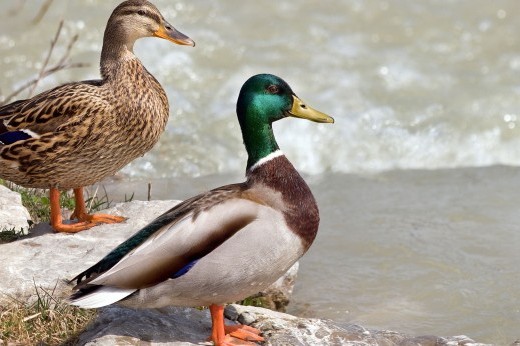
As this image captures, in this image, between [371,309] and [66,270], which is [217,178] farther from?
[66,270]

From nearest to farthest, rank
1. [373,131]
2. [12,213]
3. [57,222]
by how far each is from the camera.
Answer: [57,222] → [12,213] → [373,131]

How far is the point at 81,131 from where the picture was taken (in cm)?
538

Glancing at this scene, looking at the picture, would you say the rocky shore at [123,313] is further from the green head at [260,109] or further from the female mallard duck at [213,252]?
the green head at [260,109]

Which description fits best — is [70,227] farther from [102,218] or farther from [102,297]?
[102,297]

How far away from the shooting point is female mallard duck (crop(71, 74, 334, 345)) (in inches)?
162

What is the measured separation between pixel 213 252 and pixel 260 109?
747 mm

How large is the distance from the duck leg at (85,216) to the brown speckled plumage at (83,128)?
0.14 meters

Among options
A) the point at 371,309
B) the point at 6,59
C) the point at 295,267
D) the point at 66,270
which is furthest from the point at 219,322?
the point at 6,59

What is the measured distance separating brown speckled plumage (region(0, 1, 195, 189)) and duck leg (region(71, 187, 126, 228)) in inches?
5.4

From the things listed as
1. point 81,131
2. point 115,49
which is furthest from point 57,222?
point 115,49

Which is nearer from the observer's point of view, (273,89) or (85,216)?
(273,89)

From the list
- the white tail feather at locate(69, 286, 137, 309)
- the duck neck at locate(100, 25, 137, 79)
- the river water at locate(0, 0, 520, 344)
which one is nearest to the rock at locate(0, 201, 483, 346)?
the white tail feather at locate(69, 286, 137, 309)

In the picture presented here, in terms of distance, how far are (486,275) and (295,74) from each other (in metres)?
4.67

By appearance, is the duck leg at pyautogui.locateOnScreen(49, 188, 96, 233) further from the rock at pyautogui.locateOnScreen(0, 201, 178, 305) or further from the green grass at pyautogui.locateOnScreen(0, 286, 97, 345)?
the green grass at pyautogui.locateOnScreen(0, 286, 97, 345)
